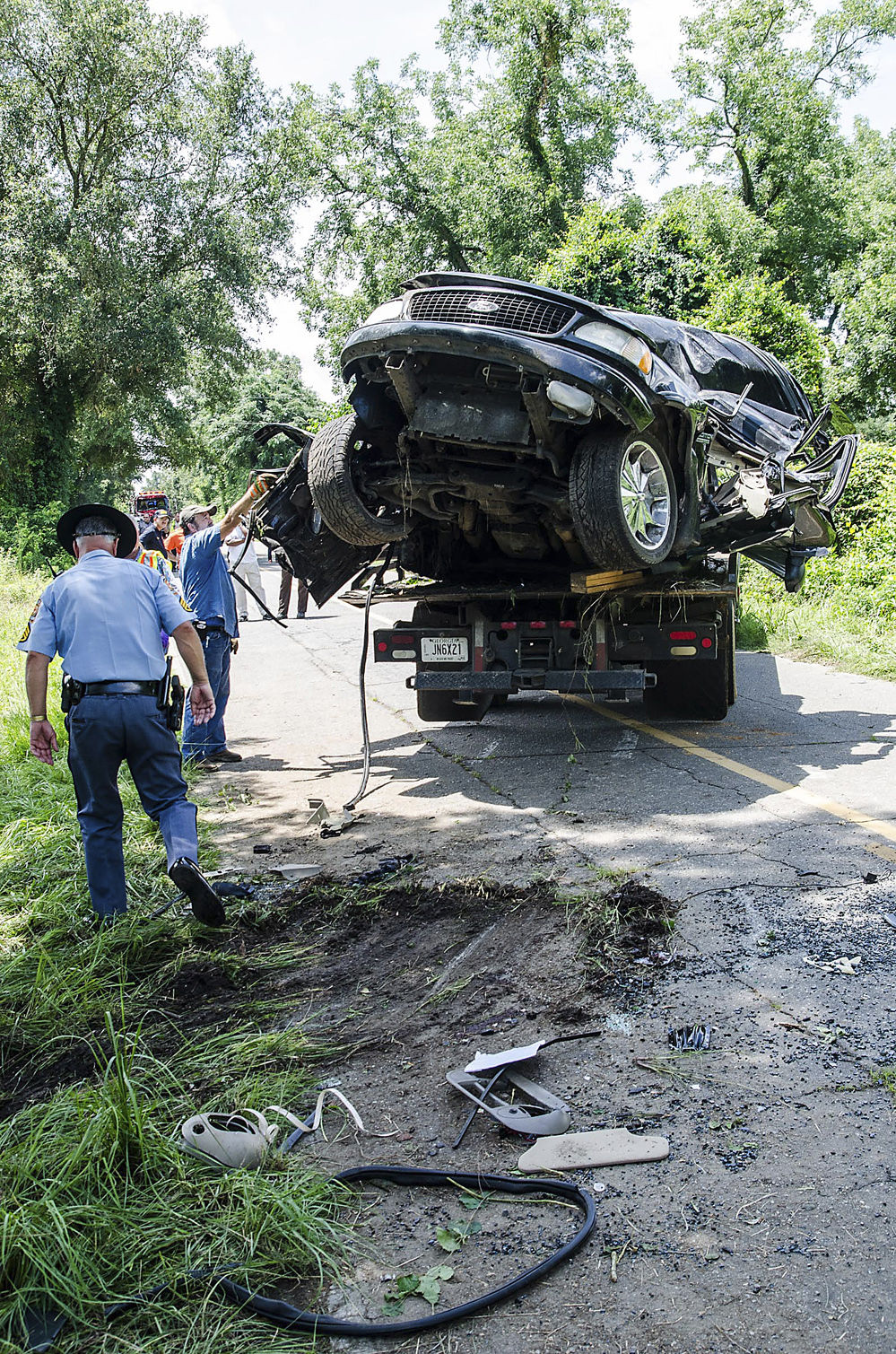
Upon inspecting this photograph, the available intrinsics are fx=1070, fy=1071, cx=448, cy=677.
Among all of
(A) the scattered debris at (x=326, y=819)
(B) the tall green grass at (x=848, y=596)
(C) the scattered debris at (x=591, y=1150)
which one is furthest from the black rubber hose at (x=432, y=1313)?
(B) the tall green grass at (x=848, y=596)

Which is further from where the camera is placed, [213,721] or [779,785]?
[213,721]

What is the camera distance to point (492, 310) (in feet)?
18.6

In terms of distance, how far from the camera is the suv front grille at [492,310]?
18.5 ft

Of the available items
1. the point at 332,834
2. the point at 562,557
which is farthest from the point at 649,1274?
the point at 562,557

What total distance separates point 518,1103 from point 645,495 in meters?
3.92

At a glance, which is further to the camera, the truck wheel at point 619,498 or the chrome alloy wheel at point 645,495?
the chrome alloy wheel at point 645,495

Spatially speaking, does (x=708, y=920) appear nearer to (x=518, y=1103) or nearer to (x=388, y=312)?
(x=518, y=1103)

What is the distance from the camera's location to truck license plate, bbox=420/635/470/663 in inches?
277

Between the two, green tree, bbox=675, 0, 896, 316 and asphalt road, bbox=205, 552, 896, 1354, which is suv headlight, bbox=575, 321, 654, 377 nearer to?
asphalt road, bbox=205, 552, 896, 1354

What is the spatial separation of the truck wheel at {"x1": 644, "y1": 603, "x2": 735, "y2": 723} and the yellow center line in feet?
0.84

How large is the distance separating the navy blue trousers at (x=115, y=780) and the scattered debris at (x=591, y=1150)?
2.15 metres

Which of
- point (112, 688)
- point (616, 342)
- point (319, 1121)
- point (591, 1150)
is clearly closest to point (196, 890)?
point (112, 688)

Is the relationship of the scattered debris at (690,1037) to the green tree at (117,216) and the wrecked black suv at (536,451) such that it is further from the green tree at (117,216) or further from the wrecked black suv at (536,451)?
the green tree at (117,216)

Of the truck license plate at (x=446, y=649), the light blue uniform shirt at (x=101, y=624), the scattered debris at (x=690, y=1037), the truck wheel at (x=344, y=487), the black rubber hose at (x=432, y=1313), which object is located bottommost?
the black rubber hose at (x=432, y=1313)
